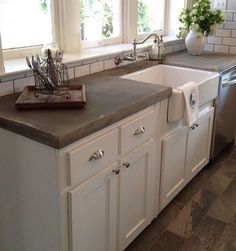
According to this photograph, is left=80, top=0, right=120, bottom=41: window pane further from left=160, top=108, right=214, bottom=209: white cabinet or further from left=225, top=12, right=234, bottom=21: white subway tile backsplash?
left=225, top=12, right=234, bottom=21: white subway tile backsplash

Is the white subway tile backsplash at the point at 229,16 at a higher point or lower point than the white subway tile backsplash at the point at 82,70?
higher

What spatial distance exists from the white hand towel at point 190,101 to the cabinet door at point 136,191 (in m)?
0.31

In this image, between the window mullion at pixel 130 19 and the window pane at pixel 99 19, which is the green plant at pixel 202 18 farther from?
the window pane at pixel 99 19

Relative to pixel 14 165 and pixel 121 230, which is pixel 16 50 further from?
pixel 121 230

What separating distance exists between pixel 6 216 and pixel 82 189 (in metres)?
0.48

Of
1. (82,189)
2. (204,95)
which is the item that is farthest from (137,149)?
(204,95)

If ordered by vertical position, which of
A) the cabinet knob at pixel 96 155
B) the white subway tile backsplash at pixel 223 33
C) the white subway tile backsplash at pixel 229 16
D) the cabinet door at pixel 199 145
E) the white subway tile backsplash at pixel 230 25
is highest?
the white subway tile backsplash at pixel 229 16

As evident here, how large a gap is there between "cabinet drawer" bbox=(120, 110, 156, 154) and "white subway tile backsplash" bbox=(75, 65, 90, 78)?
1.98 feet

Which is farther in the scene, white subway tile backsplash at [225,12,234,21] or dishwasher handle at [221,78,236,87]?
white subway tile backsplash at [225,12,234,21]

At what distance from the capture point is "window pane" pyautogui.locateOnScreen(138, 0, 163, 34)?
2982mm

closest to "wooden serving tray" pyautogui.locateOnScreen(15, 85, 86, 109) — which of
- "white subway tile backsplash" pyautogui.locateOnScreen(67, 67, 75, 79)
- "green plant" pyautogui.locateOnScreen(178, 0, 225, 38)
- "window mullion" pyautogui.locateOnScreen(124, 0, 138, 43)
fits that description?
"white subway tile backsplash" pyautogui.locateOnScreen(67, 67, 75, 79)

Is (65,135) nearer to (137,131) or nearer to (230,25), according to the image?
(137,131)

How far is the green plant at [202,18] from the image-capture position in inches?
114

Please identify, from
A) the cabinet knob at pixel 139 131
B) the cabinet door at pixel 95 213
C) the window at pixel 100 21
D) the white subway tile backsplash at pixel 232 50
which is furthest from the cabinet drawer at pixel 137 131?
the white subway tile backsplash at pixel 232 50
